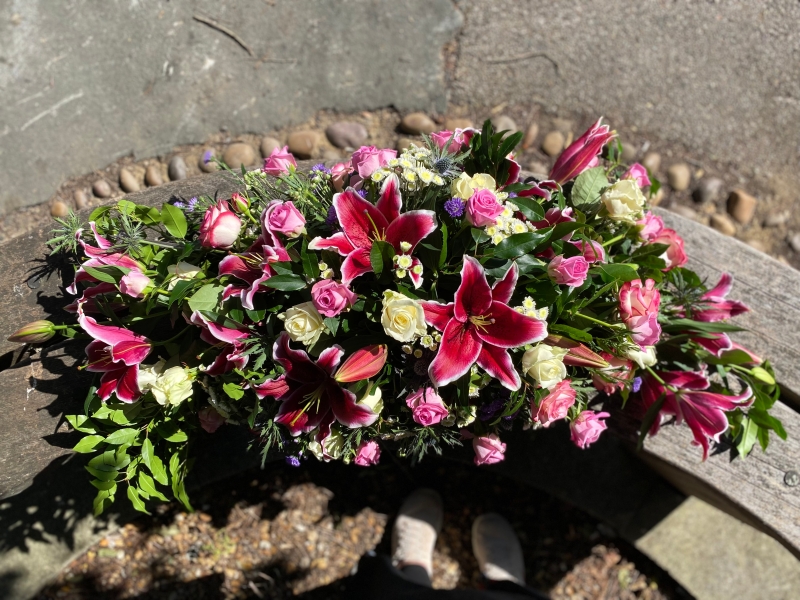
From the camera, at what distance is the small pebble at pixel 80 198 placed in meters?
2.21

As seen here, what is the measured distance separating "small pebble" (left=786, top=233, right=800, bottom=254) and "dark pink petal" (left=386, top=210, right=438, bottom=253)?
7.63ft

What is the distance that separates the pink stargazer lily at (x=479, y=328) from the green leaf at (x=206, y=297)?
0.42 meters

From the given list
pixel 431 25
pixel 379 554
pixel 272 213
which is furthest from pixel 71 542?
pixel 431 25

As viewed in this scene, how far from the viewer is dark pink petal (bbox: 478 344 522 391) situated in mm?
975

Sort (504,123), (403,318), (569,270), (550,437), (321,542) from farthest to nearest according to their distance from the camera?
1. (504,123)
2. (321,542)
3. (550,437)
4. (569,270)
5. (403,318)

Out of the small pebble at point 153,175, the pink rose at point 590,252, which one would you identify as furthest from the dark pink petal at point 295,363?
the small pebble at point 153,175

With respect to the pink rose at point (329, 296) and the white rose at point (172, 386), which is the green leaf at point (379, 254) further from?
the white rose at point (172, 386)

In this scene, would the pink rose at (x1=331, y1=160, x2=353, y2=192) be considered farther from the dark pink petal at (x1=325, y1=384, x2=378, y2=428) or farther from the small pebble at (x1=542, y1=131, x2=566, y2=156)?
the small pebble at (x1=542, y1=131, x2=566, y2=156)

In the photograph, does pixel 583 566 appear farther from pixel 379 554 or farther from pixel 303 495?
pixel 303 495

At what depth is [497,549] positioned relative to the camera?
7.06 feet

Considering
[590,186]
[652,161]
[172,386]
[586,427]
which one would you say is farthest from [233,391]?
[652,161]

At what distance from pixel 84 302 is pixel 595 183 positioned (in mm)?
1133

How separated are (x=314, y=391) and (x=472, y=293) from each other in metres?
0.36

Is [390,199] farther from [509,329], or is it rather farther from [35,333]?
[35,333]
